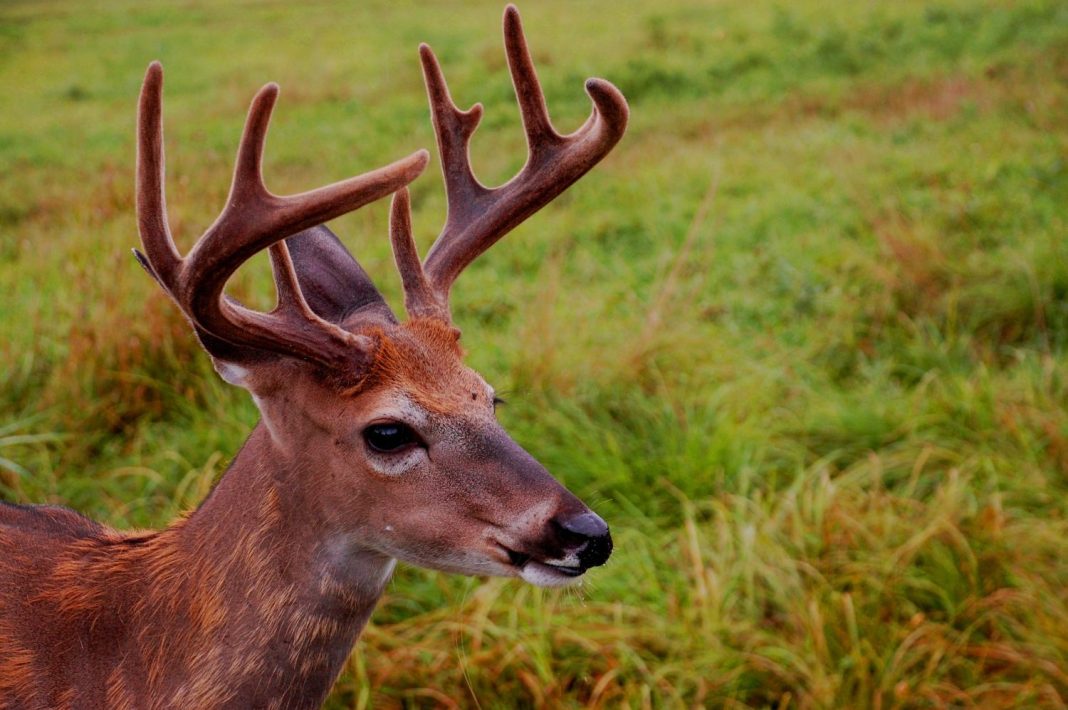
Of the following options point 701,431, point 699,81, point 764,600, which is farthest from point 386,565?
point 699,81

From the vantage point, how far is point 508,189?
2.41 meters

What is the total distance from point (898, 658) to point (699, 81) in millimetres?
8733

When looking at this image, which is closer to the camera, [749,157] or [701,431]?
[701,431]

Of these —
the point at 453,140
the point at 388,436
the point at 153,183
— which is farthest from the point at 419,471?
the point at 453,140

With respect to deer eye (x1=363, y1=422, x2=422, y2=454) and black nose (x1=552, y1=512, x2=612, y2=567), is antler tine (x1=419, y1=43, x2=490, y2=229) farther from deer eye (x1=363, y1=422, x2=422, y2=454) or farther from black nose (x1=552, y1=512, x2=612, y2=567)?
black nose (x1=552, y1=512, x2=612, y2=567)

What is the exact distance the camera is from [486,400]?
2129 mm

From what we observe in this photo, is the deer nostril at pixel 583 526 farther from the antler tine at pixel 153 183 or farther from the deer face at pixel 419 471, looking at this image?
the antler tine at pixel 153 183

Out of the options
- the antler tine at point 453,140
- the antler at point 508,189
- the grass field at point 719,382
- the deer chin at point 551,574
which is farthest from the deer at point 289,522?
the grass field at point 719,382

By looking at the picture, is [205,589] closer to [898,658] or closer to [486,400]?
[486,400]

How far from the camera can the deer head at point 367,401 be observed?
1.85 metres

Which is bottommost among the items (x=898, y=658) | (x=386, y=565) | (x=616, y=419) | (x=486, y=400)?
(x=898, y=658)

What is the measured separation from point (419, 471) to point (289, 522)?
0.28m

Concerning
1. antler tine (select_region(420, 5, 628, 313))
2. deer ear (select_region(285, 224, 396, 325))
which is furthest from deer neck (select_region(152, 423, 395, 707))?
antler tine (select_region(420, 5, 628, 313))

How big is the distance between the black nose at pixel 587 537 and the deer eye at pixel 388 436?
34 cm
